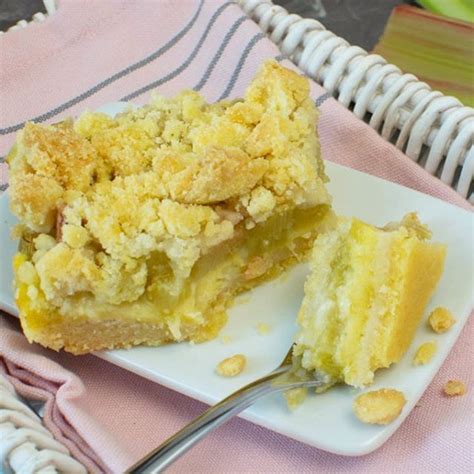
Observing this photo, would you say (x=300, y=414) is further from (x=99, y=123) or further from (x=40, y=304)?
(x=99, y=123)

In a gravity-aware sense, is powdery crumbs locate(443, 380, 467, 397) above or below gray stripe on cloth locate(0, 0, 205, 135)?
below

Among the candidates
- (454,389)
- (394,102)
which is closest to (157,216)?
(454,389)

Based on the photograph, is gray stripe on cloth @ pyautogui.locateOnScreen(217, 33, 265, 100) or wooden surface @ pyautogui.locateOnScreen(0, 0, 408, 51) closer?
gray stripe on cloth @ pyautogui.locateOnScreen(217, 33, 265, 100)

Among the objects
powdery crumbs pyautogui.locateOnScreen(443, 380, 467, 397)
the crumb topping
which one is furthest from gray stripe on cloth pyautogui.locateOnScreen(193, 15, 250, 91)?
powdery crumbs pyautogui.locateOnScreen(443, 380, 467, 397)

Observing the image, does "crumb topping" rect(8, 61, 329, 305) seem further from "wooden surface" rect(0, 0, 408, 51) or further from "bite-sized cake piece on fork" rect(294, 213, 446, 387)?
"wooden surface" rect(0, 0, 408, 51)

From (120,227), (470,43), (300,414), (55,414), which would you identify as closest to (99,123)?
(120,227)

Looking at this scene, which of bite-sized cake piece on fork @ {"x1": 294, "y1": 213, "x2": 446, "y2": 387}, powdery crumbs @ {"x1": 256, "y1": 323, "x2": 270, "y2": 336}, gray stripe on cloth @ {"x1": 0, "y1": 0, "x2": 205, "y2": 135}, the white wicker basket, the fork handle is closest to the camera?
the fork handle
